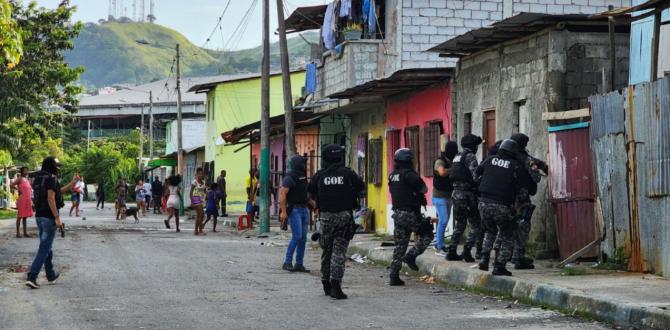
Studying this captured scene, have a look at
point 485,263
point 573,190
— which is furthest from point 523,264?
point 573,190

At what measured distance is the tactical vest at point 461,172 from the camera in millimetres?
15664

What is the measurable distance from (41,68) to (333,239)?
31.4 metres

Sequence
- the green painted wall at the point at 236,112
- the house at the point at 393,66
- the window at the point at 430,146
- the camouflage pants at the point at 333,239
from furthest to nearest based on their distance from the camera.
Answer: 1. the green painted wall at the point at 236,112
2. the house at the point at 393,66
3. the window at the point at 430,146
4. the camouflage pants at the point at 333,239

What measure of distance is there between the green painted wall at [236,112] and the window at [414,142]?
85.3ft

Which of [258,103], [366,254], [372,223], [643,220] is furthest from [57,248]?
[258,103]

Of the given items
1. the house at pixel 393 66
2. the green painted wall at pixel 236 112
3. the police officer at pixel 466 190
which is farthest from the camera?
the green painted wall at pixel 236 112

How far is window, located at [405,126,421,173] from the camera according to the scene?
953 inches

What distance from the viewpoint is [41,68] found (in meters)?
41.9

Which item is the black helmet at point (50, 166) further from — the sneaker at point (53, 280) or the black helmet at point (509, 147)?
the black helmet at point (509, 147)

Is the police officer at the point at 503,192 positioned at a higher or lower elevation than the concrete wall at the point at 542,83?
lower

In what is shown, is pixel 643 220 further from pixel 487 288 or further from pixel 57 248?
pixel 57 248

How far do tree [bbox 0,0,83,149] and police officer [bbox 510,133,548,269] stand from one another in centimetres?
2948

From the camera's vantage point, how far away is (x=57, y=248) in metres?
21.4

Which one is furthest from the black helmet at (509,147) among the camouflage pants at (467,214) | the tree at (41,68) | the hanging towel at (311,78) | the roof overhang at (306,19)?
the tree at (41,68)
